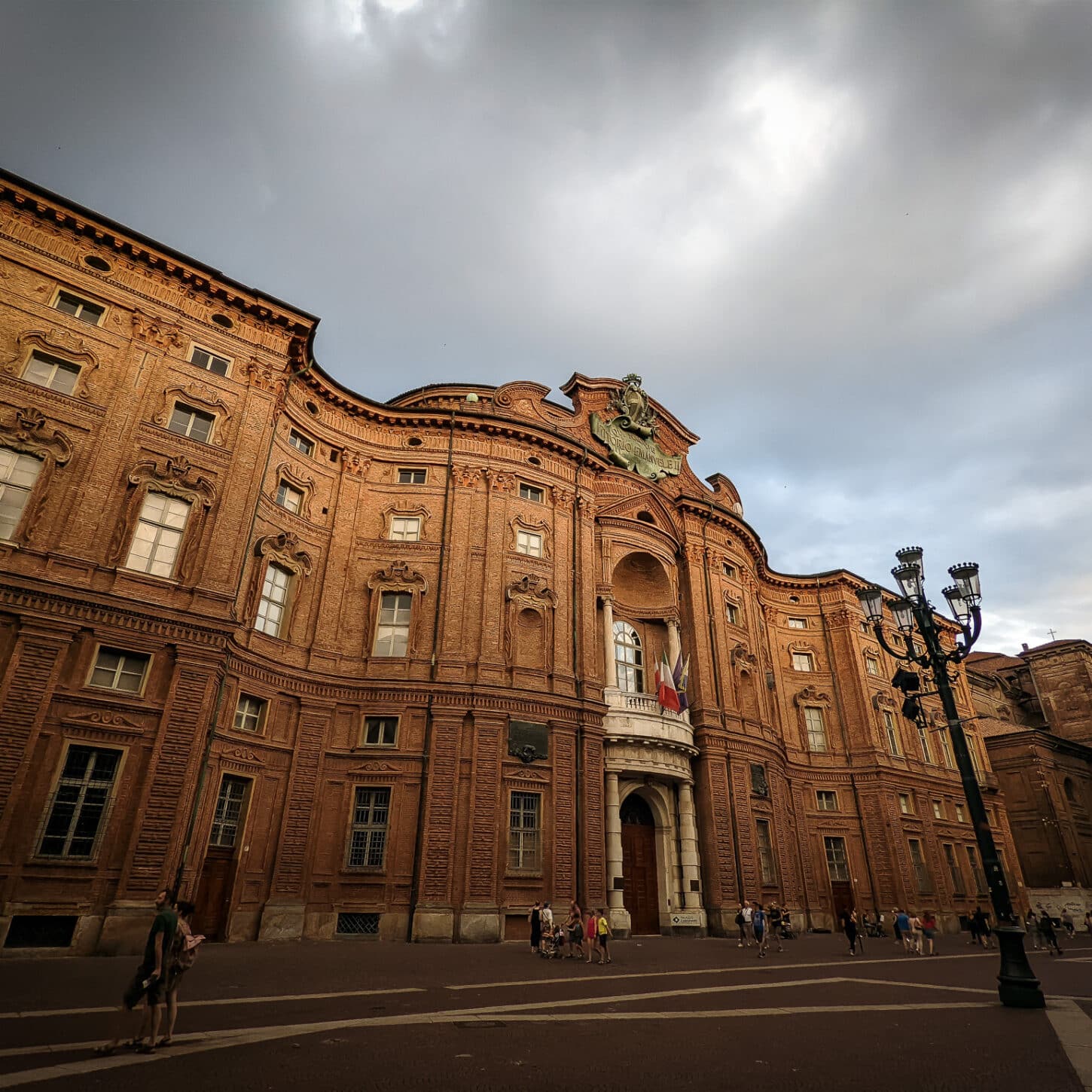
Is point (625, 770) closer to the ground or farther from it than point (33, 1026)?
farther from it

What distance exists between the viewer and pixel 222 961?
15484mm

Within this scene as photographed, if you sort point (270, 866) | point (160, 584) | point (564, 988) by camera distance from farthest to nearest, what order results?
point (270, 866) → point (160, 584) → point (564, 988)

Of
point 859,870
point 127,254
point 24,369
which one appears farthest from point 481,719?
point 859,870

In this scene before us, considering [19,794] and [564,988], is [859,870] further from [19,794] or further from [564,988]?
[19,794]

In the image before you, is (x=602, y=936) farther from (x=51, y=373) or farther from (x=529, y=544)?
(x=51, y=373)

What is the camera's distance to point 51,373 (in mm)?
20297

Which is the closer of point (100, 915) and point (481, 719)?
point (100, 915)

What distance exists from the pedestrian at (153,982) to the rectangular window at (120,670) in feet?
39.9

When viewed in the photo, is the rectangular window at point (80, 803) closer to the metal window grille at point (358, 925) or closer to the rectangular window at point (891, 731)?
the metal window grille at point (358, 925)

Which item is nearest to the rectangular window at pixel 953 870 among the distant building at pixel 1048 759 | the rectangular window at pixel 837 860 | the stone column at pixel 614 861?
the rectangular window at pixel 837 860

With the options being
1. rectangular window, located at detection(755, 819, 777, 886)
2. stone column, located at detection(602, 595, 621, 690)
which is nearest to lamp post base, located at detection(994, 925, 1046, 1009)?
stone column, located at detection(602, 595, 621, 690)

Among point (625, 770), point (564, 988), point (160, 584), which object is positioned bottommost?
point (564, 988)

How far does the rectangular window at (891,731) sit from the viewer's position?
41500mm

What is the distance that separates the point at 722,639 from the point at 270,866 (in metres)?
22.7
